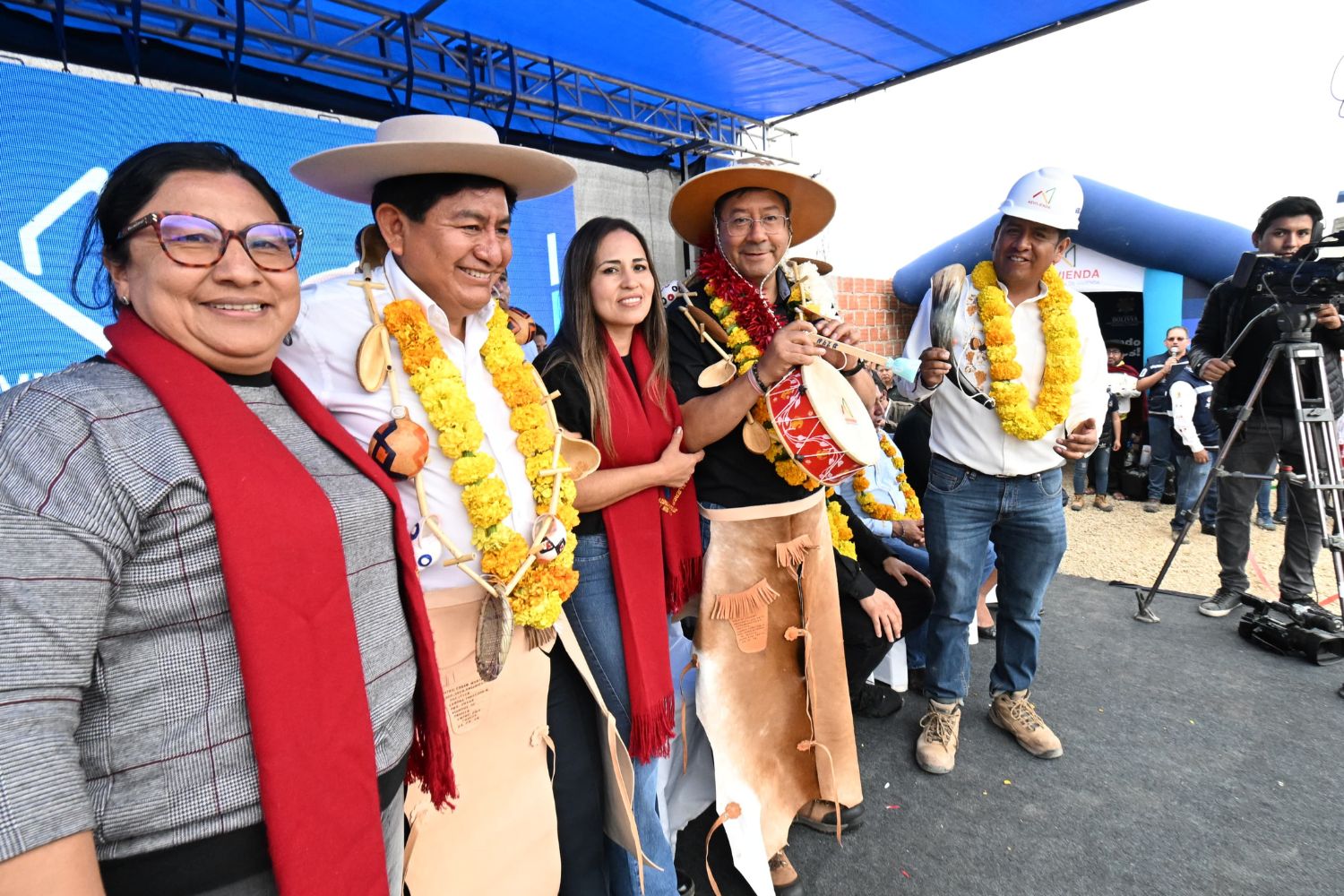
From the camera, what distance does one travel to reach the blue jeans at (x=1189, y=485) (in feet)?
19.2

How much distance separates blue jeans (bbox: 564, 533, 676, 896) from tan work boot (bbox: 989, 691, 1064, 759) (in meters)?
1.77

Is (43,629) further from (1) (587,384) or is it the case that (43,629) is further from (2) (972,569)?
(2) (972,569)

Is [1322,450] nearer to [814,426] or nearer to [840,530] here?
[840,530]

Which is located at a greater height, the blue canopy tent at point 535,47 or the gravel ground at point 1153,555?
the blue canopy tent at point 535,47

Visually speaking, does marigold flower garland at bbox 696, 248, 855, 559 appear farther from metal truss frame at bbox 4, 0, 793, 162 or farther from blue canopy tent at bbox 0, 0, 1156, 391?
blue canopy tent at bbox 0, 0, 1156, 391

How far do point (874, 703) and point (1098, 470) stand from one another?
237 inches

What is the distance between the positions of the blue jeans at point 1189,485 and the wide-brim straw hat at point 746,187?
5.41 metres

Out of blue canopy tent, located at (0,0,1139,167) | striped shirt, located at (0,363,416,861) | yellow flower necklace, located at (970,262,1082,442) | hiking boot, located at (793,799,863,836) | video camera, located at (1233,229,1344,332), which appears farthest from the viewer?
blue canopy tent, located at (0,0,1139,167)

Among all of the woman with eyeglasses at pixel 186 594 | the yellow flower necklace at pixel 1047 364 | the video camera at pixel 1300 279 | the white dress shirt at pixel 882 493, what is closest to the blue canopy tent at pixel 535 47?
the video camera at pixel 1300 279

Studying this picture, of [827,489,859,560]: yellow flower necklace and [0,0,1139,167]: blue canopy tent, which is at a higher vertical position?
[0,0,1139,167]: blue canopy tent

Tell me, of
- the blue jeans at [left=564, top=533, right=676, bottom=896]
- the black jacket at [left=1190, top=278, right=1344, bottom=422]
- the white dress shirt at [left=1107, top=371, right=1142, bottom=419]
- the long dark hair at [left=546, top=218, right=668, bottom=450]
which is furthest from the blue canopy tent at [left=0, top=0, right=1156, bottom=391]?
the white dress shirt at [left=1107, top=371, right=1142, bottom=419]

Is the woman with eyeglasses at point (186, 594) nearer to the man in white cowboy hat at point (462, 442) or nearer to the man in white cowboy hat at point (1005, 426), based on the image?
the man in white cowboy hat at point (462, 442)

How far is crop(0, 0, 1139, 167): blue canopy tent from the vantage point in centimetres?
412

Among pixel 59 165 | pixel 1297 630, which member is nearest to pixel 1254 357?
pixel 1297 630
